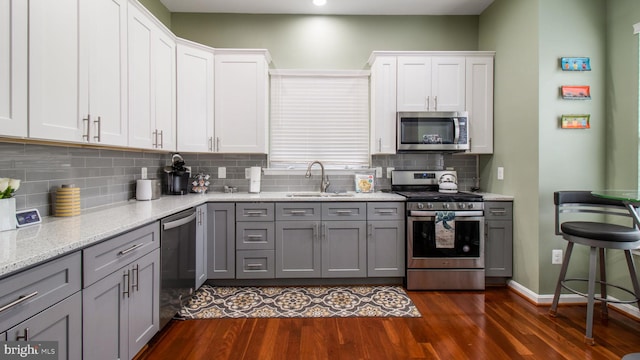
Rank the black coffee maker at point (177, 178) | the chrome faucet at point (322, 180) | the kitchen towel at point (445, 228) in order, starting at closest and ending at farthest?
the kitchen towel at point (445, 228) < the black coffee maker at point (177, 178) < the chrome faucet at point (322, 180)

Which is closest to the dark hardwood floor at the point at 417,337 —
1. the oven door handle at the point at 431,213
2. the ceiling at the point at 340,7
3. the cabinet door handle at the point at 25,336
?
the oven door handle at the point at 431,213

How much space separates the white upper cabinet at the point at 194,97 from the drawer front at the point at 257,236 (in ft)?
3.19

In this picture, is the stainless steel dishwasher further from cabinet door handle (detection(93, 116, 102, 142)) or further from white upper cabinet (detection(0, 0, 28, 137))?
white upper cabinet (detection(0, 0, 28, 137))

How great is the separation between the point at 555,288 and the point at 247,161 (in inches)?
128

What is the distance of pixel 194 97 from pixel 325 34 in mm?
1669

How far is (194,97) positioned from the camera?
10.3 feet

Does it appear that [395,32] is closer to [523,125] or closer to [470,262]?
[523,125]

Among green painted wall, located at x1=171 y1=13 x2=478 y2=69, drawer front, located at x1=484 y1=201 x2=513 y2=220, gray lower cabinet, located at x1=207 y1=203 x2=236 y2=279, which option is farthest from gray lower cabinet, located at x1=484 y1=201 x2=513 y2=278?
gray lower cabinet, located at x1=207 y1=203 x2=236 y2=279

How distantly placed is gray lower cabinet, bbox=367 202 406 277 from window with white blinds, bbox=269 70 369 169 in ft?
2.69

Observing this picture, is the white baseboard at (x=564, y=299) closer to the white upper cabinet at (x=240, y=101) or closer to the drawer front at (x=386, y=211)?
the drawer front at (x=386, y=211)

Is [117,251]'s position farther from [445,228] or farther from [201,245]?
[445,228]

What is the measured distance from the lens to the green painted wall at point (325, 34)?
11.6ft

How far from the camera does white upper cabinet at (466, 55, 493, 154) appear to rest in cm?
331

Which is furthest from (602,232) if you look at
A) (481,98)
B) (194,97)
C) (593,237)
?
(194,97)
